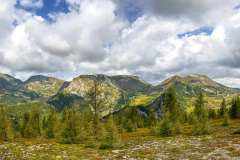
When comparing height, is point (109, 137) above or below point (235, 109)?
below

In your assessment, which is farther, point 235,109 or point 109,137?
point 235,109

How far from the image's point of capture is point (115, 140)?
1662 inches

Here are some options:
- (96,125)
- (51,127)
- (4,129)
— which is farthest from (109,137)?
(51,127)

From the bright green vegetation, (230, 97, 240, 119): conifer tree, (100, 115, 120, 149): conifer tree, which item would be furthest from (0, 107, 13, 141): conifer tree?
(230, 97, 240, 119): conifer tree

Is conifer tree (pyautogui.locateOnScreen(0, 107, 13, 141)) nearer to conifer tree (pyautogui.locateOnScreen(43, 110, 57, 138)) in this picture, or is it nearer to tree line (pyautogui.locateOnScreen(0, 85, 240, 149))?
tree line (pyautogui.locateOnScreen(0, 85, 240, 149))

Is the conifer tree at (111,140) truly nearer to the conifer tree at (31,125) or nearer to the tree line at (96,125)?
the tree line at (96,125)

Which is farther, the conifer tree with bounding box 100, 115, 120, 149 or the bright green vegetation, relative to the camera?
the conifer tree with bounding box 100, 115, 120, 149

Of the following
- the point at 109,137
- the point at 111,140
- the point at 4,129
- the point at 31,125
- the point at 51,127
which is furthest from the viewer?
the point at 31,125

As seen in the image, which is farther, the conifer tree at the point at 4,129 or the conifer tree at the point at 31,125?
the conifer tree at the point at 31,125

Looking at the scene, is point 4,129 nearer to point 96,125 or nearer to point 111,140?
point 96,125

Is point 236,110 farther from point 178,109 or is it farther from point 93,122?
point 93,122

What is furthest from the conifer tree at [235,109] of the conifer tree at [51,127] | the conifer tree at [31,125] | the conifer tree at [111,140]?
the conifer tree at [111,140]

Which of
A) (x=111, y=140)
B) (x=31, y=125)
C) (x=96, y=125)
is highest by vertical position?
(x=96, y=125)

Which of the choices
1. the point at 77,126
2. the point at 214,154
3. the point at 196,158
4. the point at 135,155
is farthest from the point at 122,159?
the point at 77,126
